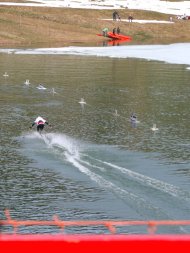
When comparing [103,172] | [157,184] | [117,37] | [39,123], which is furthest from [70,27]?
[157,184]

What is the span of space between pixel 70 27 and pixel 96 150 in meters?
110

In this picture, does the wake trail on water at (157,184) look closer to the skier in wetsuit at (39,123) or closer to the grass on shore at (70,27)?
the skier in wetsuit at (39,123)

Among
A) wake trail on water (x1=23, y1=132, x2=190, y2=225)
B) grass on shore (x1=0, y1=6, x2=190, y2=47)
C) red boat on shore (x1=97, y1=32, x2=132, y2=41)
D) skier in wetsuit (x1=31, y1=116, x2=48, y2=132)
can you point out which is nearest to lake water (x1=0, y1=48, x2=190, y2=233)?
wake trail on water (x1=23, y1=132, x2=190, y2=225)

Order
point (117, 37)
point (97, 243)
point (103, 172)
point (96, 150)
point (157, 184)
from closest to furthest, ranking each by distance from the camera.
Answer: point (97, 243) → point (157, 184) → point (103, 172) → point (96, 150) → point (117, 37)

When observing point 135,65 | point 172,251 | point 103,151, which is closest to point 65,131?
point 103,151

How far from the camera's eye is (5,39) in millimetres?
136375

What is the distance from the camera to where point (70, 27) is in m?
151

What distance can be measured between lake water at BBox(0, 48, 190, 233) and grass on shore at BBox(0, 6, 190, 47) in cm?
5399

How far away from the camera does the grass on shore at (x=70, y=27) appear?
461 ft

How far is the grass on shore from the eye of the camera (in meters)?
140

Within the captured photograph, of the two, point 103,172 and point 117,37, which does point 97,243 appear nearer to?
point 103,172

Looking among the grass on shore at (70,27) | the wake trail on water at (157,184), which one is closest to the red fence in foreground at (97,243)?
the wake trail on water at (157,184)

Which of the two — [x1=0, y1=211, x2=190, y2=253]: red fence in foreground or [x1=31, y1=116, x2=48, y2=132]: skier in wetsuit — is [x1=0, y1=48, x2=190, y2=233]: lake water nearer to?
[x1=31, y1=116, x2=48, y2=132]: skier in wetsuit

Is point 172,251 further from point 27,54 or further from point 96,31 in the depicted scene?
point 96,31
